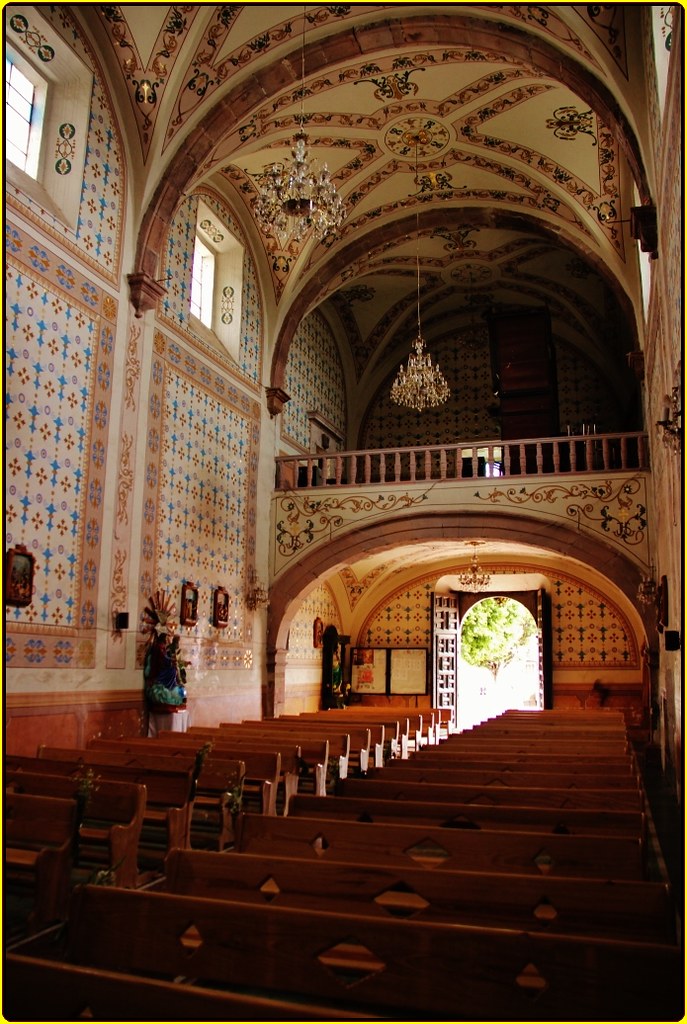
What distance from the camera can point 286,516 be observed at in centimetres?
1543

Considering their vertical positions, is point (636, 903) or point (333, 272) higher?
point (333, 272)

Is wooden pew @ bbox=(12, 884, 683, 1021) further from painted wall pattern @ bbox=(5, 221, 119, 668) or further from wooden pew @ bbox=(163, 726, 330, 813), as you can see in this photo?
painted wall pattern @ bbox=(5, 221, 119, 668)

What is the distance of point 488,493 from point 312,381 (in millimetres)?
5831

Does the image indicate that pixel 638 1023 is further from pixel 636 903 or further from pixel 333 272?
pixel 333 272

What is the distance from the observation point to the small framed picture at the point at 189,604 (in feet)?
40.0

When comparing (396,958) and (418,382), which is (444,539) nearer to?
(418,382)

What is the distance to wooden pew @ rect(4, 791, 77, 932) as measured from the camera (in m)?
3.82

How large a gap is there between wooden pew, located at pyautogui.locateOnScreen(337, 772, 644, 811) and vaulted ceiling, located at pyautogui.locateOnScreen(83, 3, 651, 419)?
623 centimetres

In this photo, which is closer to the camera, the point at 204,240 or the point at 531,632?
the point at 204,240

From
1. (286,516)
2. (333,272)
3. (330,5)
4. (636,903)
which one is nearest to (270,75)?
(330,5)

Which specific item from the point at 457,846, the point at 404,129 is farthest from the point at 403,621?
the point at 457,846

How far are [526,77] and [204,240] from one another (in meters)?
6.00

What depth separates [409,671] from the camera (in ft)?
66.8

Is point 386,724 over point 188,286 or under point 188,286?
under
